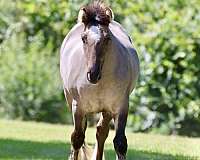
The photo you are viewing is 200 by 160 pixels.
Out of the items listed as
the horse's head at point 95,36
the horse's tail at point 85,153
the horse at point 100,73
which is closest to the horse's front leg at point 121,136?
the horse at point 100,73

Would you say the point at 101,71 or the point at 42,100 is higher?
the point at 101,71

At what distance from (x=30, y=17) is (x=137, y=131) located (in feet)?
12.8

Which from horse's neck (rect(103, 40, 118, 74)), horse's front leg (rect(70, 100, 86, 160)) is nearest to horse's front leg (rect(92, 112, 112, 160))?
horse's front leg (rect(70, 100, 86, 160))

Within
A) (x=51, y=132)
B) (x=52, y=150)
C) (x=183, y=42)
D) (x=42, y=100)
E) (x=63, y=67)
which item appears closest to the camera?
(x=63, y=67)

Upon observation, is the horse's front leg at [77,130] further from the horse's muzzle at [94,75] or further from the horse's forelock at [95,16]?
the horse's forelock at [95,16]

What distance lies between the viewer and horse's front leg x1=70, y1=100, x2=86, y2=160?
8664mm

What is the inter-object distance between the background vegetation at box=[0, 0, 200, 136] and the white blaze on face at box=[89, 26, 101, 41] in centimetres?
932

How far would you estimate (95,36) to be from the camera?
803 cm

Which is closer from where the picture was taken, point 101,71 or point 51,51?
point 101,71

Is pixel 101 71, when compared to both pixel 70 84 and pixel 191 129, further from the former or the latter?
pixel 191 129

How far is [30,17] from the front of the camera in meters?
19.7

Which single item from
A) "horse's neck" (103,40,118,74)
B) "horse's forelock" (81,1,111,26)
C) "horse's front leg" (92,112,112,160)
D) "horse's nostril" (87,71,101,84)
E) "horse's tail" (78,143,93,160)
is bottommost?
"horse's tail" (78,143,93,160)

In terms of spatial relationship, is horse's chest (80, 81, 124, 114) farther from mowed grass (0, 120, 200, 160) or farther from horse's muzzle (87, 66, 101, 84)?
mowed grass (0, 120, 200, 160)

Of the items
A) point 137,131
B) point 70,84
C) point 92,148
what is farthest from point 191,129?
point 70,84
